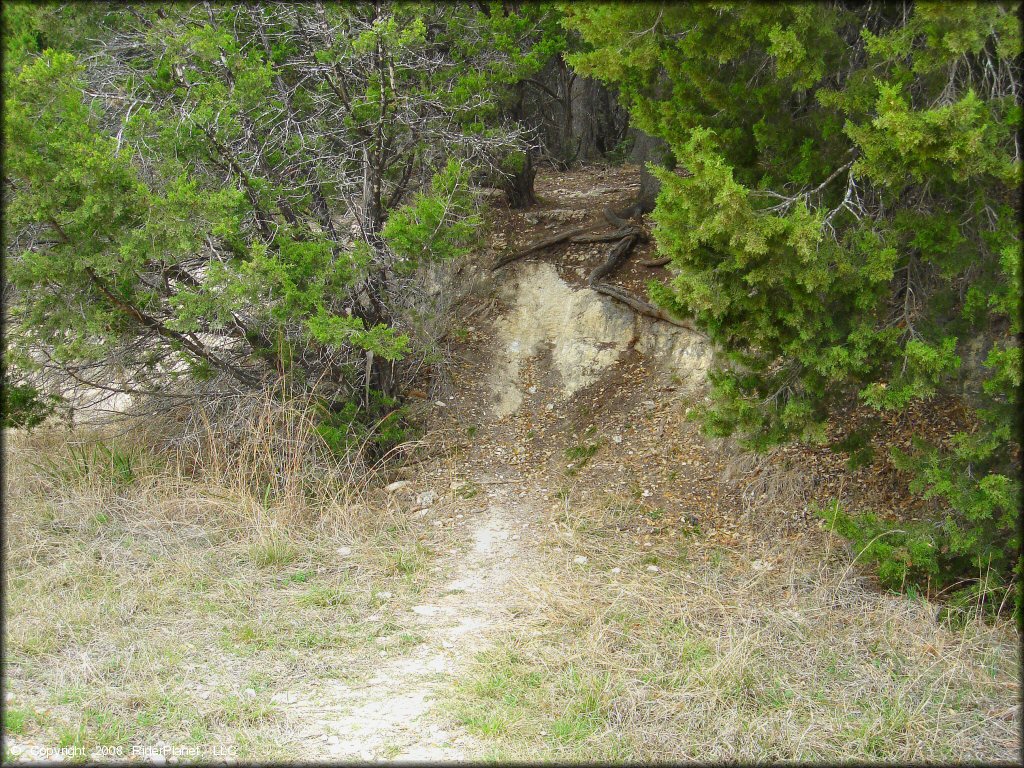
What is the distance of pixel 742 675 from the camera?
388 centimetres

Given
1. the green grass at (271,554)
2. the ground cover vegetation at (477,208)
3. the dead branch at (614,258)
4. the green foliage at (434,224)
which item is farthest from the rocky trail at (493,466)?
the green foliage at (434,224)

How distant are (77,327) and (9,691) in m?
2.60

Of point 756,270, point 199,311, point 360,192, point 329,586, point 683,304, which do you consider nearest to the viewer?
point 756,270

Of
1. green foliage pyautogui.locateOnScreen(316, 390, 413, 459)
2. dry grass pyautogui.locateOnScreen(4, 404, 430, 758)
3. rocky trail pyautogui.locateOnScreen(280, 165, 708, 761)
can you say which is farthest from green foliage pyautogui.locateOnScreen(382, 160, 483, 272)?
rocky trail pyautogui.locateOnScreen(280, 165, 708, 761)

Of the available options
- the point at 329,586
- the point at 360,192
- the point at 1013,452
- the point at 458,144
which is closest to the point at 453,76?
the point at 458,144

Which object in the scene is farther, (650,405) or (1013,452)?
(650,405)

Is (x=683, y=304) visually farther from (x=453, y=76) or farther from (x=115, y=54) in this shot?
(x=115, y=54)

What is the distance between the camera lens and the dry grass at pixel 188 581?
12.5 feet

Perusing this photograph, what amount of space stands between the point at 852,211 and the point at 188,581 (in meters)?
4.39

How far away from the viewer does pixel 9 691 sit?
396 cm

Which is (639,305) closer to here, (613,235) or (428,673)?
(613,235)

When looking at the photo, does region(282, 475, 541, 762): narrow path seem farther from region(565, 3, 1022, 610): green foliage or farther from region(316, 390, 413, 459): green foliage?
region(565, 3, 1022, 610): green foliage

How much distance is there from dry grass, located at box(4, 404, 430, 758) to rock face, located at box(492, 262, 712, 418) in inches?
81.4

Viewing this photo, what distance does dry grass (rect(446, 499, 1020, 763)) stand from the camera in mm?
3555
